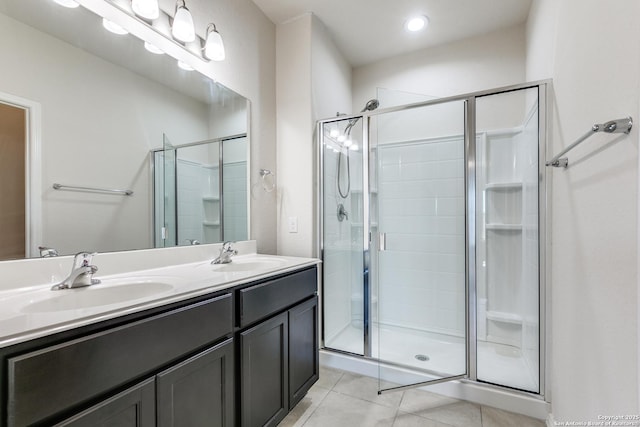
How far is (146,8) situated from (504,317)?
305 centimetres

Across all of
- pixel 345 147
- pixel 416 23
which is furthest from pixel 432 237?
pixel 416 23

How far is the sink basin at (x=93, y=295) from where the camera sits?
0.88 metres

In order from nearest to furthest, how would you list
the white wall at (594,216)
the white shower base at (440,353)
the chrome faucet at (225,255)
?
the white wall at (594,216) < the chrome faucet at (225,255) < the white shower base at (440,353)

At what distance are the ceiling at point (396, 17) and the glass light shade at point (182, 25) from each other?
780 millimetres

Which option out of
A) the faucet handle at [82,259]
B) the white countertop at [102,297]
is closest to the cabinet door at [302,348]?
the white countertop at [102,297]

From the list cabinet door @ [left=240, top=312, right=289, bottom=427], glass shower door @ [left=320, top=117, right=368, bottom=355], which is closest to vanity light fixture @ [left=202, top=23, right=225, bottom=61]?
glass shower door @ [left=320, top=117, right=368, bottom=355]

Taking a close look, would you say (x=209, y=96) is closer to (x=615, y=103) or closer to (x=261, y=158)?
(x=261, y=158)

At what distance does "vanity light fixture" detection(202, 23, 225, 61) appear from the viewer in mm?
1631

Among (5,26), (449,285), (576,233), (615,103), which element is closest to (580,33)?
(615,103)

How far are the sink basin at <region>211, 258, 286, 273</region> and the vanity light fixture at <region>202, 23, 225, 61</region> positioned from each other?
1230 mm

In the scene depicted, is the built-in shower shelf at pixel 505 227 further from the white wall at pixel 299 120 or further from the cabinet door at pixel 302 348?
the cabinet door at pixel 302 348

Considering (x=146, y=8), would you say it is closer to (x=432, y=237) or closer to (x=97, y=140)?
(x=97, y=140)

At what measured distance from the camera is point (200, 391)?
999 millimetres

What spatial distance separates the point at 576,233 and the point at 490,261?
1233 mm
